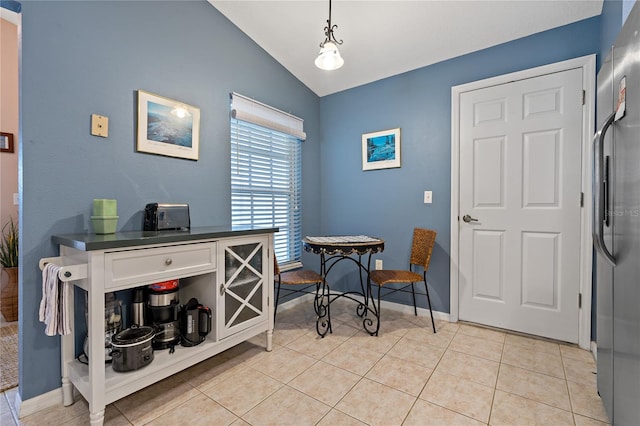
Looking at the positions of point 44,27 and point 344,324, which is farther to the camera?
point 344,324

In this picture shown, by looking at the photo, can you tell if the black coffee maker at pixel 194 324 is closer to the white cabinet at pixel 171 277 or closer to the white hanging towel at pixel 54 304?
the white cabinet at pixel 171 277

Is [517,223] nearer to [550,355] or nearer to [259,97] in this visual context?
[550,355]

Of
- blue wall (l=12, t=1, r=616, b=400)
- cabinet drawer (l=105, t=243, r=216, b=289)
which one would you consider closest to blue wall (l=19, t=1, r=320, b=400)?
blue wall (l=12, t=1, r=616, b=400)

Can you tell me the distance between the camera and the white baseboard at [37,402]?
57.1 inches

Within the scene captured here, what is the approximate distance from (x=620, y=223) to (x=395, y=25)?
6.97 feet

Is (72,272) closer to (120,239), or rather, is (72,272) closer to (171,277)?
(120,239)

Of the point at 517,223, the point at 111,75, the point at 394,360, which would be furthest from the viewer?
the point at 517,223

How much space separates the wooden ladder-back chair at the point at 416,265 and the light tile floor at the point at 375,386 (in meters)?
0.45

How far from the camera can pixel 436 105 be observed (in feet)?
8.98

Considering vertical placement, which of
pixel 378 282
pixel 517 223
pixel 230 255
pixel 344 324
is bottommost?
pixel 344 324

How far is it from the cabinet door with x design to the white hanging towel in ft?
2.39

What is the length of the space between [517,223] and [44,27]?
337 cm

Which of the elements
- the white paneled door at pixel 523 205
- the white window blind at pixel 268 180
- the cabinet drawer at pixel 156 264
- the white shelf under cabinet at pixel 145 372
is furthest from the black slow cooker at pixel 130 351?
the white paneled door at pixel 523 205

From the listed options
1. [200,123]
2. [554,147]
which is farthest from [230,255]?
[554,147]
